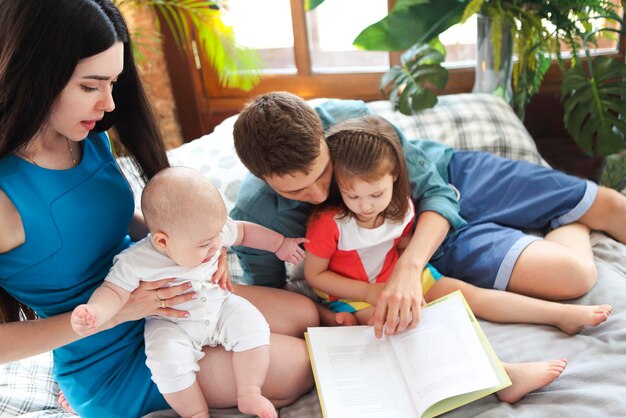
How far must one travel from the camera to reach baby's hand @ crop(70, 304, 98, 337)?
983mm

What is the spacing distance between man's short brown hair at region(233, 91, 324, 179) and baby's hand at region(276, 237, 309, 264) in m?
0.19

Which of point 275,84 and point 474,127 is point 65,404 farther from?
point 275,84

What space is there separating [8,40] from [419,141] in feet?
4.20

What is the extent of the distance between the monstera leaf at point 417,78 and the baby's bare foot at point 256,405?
130cm

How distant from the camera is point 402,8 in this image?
217cm

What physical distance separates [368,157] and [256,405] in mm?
606

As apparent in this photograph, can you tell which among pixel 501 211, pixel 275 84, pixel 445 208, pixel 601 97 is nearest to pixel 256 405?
pixel 445 208

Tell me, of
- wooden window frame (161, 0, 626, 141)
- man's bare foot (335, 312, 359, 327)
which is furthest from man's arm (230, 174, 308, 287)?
wooden window frame (161, 0, 626, 141)

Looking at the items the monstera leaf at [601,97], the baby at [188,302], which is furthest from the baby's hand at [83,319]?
the monstera leaf at [601,97]

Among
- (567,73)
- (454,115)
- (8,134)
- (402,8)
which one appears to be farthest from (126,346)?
(567,73)

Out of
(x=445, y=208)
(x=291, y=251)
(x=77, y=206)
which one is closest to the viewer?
(x=77, y=206)

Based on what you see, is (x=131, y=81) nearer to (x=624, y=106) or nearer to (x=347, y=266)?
(x=347, y=266)

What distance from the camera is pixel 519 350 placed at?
1.30 metres

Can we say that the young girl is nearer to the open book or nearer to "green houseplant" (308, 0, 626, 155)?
the open book
